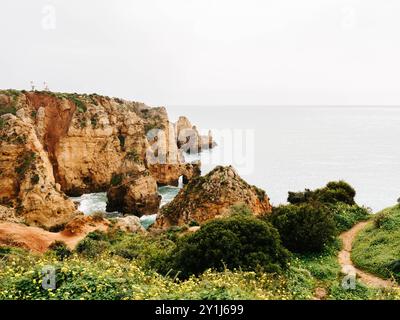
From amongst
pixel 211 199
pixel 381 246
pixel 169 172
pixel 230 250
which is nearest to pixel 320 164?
pixel 169 172

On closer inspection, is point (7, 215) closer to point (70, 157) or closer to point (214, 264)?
point (214, 264)

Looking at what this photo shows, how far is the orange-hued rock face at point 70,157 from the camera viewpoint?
1421 inches

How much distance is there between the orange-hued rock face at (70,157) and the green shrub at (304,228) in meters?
22.2

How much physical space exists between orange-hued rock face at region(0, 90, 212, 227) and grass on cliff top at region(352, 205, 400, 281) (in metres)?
25.0

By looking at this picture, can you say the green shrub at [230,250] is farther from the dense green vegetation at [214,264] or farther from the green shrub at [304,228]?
the green shrub at [304,228]

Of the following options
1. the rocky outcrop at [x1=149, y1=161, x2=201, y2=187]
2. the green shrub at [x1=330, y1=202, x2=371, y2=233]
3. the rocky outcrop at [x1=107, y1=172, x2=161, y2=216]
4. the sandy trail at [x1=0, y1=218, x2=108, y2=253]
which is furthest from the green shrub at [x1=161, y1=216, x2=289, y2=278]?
the rocky outcrop at [x1=149, y1=161, x2=201, y2=187]

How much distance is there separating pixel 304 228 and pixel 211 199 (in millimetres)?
11172

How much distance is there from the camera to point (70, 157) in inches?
1978

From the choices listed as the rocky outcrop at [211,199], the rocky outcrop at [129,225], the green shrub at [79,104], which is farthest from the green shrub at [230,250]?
the green shrub at [79,104]

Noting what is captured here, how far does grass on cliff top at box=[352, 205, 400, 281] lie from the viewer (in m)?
16.6

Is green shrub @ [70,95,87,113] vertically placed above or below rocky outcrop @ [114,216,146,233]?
above

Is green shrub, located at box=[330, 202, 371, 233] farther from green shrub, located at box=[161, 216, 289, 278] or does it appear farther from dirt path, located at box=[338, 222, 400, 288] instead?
green shrub, located at box=[161, 216, 289, 278]
